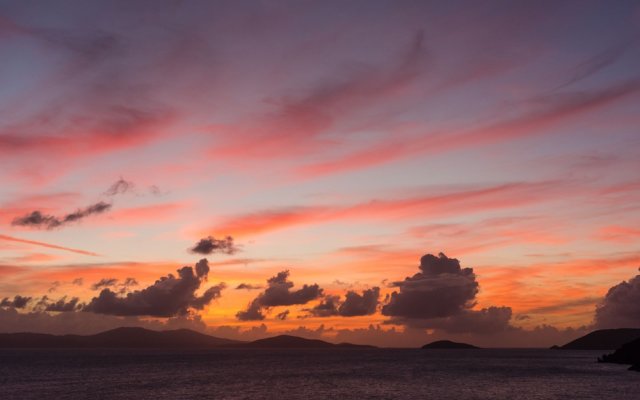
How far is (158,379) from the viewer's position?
6353 inches

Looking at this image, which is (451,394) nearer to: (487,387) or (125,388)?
(487,387)

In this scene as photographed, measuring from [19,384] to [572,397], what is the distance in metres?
130

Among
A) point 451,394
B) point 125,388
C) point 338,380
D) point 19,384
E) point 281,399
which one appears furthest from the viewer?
point 338,380

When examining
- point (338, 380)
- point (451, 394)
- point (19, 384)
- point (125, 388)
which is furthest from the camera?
point (338, 380)

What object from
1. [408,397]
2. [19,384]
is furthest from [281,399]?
[19,384]

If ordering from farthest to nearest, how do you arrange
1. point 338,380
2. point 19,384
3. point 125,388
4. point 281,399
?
point 338,380, point 19,384, point 125,388, point 281,399

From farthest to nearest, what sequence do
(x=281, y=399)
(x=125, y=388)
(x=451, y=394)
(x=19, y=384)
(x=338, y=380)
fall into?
(x=338, y=380) → (x=19, y=384) → (x=125, y=388) → (x=451, y=394) → (x=281, y=399)

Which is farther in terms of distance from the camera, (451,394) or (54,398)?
(451,394)

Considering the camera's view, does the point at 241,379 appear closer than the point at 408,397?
No

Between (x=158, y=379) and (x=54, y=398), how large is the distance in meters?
49.2

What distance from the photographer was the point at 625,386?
132750 millimetres

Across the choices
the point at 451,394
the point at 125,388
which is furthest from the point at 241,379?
the point at 451,394

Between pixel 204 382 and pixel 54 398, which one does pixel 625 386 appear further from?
pixel 54 398

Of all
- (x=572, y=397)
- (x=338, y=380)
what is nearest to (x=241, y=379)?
(x=338, y=380)
